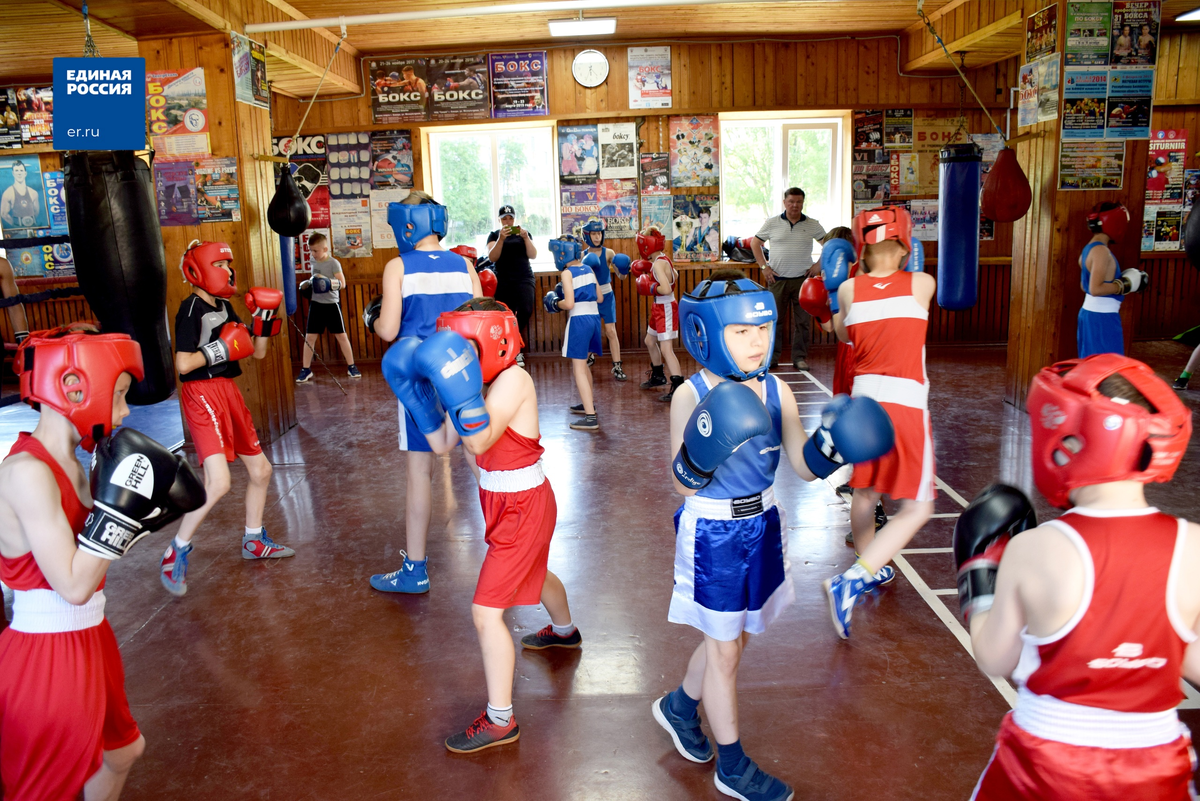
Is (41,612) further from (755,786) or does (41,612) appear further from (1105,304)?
(1105,304)

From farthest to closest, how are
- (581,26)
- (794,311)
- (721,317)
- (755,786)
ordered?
(794,311), (581,26), (755,786), (721,317)

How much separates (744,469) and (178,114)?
5.72m

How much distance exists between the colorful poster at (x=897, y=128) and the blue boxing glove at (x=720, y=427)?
9.13m

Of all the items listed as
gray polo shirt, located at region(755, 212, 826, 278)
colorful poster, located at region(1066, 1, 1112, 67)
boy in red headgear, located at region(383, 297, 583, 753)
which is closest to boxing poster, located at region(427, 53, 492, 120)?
gray polo shirt, located at region(755, 212, 826, 278)

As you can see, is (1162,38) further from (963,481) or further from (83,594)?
(83,594)

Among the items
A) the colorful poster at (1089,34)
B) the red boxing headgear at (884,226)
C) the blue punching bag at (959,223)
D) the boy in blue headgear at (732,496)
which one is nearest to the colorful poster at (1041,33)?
the colorful poster at (1089,34)

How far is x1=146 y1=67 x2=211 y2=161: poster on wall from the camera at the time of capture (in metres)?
6.11

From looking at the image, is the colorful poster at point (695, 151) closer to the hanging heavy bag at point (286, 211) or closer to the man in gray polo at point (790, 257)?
the man in gray polo at point (790, 257)

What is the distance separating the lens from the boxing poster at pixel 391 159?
9.99 m

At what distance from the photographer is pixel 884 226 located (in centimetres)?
339

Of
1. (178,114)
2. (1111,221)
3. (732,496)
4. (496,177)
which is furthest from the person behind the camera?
(496,177)

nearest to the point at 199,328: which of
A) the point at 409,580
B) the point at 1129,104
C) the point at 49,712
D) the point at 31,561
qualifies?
the point at 409,580

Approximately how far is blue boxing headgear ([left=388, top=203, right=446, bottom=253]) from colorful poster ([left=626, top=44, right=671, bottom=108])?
674cm

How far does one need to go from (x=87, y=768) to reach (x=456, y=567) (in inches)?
91.3
